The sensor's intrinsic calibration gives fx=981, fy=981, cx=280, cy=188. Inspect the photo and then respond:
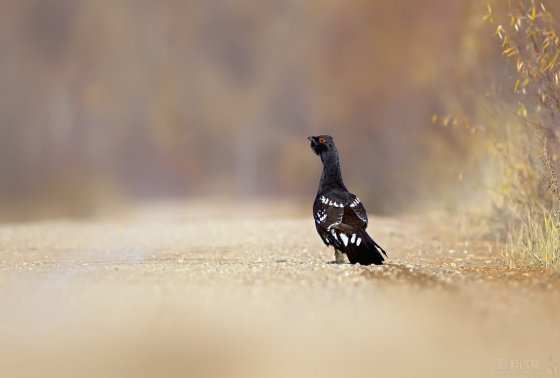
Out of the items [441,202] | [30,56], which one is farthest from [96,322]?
[30,56]

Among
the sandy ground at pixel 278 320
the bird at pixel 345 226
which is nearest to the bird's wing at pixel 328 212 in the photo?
the bird at pixel 345 226

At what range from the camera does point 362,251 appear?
24.9ft

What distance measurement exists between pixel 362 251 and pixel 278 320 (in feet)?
7.62

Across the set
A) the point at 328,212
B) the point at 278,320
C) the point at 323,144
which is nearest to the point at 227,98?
the point at 323,144

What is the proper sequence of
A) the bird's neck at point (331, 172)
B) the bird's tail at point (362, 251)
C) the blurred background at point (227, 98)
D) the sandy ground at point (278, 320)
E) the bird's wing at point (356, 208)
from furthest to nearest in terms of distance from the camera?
the blurred background at point (227, 98) < the bird's neck at point (331, 172) < the bird's wing at point (356, 208) < the bird's tail at point (362, 251) < the sandy ground at point (278, 320)

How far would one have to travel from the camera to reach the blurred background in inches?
731

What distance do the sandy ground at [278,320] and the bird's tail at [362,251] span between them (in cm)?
15

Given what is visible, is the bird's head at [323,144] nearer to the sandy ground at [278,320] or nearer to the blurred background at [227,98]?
the sandy ground at [278,320]

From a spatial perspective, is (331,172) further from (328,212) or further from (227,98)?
(227,98)

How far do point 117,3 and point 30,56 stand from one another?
982cm

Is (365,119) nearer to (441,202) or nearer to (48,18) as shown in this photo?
(441,202)

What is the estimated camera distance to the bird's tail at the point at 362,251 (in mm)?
7605

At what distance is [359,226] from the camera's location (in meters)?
7.66

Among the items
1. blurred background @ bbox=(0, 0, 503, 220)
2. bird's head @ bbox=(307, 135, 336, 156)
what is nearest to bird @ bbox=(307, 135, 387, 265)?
bird's head @ bbox=(307, 135, 336, 156)
